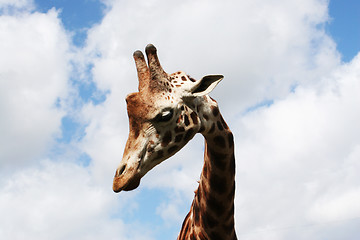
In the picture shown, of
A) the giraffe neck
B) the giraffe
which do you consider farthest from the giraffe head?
the giraffe neck

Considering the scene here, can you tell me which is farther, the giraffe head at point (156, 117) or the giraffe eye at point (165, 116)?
the giraffe eye at point (165, 116)

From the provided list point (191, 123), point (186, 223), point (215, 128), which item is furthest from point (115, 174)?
point (186, 223)

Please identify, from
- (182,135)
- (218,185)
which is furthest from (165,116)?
(218,185)

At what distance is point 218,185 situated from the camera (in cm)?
508

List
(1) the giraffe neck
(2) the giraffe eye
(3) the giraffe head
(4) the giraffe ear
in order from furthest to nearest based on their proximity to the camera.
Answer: (1) the giraffe neck, (4) the giraffe ear, (2) the giraffe eye, (3) the giraffe head

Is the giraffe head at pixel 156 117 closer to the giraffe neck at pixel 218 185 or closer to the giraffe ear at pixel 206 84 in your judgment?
the giraffe ear at pixel 206 84

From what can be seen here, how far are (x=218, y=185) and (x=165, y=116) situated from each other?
43.9 inches

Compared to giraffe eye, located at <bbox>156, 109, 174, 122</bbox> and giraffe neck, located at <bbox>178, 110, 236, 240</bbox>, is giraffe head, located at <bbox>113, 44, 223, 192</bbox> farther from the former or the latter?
giraffe neck, located at <bbox>178, 110, 236, 240</bbox>

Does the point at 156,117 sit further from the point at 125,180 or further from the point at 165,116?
the point at 125,180

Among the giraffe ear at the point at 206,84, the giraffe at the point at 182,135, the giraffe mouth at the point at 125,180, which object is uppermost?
the giraffe ear at the point at 206,84

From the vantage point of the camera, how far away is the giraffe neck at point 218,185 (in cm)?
504

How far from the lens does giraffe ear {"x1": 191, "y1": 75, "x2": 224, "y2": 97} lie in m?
4.89

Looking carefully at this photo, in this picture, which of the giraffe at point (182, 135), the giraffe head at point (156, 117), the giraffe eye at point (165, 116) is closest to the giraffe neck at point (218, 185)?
the giraffe at point (182, 135)

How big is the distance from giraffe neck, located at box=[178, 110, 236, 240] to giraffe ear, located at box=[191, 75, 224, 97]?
1.29 feet
